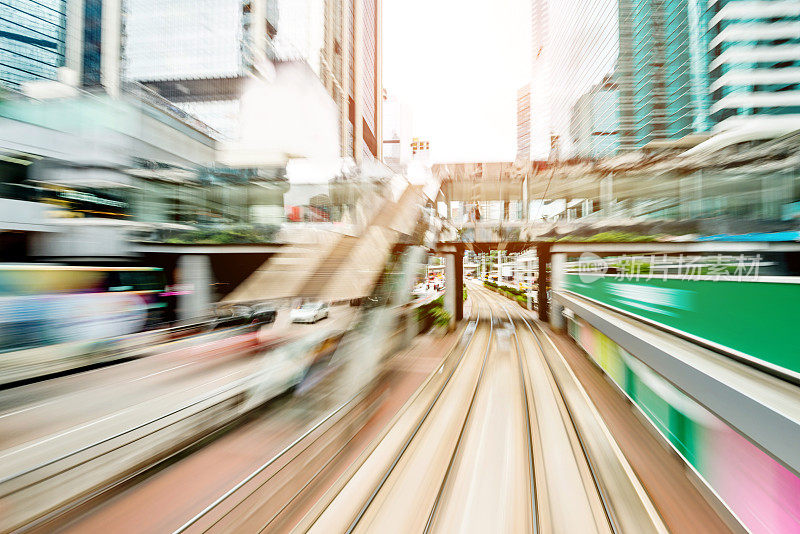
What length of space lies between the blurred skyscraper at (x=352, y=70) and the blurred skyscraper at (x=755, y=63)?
104ft

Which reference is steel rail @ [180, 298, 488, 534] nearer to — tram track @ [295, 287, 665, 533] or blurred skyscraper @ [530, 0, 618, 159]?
tram track @ [295, 287, 665, 533]

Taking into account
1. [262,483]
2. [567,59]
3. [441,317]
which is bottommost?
[262,483]

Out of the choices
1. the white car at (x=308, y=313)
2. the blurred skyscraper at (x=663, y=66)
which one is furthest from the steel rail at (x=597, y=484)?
the blurred skyscraper at (x=663, y=66)

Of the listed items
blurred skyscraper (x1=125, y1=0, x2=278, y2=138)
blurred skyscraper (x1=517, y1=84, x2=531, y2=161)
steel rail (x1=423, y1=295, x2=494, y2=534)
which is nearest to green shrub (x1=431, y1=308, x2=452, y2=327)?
steel rail (x1=423, y1=295, x2=494, y2=534)

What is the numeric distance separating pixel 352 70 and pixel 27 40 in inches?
1527

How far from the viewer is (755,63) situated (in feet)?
87.2

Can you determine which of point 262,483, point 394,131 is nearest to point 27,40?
point 262,483

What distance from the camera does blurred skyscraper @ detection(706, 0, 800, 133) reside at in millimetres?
25500

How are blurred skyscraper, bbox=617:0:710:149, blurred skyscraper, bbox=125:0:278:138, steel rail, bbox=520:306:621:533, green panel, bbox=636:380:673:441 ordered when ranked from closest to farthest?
steel rail, bbox=520:306:621:533, green panel, bbox=636:380:673:441, blurred skyscraper, bbox=617:0:710:149, blurred skyscraper, bbox=125:0:278:138

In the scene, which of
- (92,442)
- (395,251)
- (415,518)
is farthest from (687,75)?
(92,442)

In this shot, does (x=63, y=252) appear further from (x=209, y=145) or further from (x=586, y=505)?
(x=209, y=145)

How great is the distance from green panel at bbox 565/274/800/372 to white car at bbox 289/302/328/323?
8246 millimetres

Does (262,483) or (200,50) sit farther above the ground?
(200,50)

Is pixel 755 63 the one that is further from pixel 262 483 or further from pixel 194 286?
pixel 262 483
